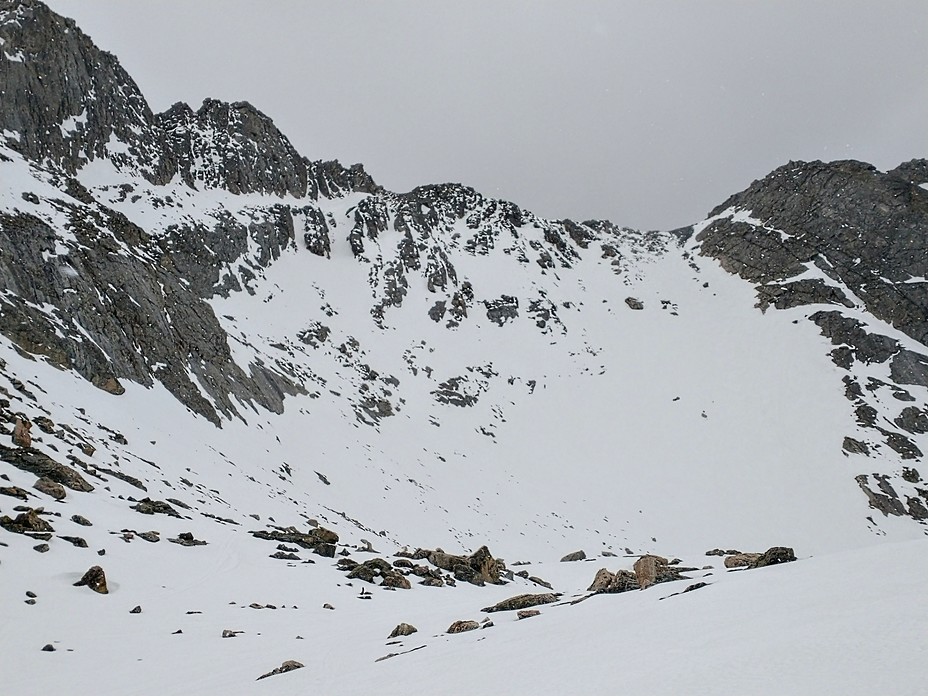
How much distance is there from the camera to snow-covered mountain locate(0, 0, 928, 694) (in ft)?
23.5

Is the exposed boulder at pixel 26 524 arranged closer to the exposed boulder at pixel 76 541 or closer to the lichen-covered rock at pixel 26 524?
the lichen-covered rock at pixel 26 524

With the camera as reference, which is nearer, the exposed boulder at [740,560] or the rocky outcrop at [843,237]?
the exposed boulder at [740,560]

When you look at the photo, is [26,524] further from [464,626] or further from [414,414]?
[414,414]

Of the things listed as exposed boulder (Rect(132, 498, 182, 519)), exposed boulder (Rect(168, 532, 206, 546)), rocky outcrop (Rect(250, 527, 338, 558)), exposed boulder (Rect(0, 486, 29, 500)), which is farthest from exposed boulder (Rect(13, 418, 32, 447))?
rocky outcrop (Rect(250, 527, 338, 558))

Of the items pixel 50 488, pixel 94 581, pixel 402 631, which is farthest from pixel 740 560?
pixel 50 488

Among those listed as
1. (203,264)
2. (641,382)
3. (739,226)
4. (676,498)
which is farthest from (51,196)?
(739,226)

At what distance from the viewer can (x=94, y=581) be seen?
34.0 feet

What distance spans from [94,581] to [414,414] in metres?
40.5

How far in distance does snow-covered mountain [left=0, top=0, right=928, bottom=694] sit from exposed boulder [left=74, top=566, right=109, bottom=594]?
287 millimetres

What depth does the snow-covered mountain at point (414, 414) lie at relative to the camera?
283 inches

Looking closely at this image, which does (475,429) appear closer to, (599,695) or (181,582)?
(181,582)

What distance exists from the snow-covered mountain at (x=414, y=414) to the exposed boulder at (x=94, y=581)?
11.3 inches

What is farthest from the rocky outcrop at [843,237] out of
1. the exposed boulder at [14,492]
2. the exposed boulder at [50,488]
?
the exposed boulder at [14,492]

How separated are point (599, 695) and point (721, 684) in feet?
2.62
